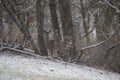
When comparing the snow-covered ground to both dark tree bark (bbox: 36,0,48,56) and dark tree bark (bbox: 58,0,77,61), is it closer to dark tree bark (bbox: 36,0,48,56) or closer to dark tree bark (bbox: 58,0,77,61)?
dark tree bark (bbox: 58,0,77,61)

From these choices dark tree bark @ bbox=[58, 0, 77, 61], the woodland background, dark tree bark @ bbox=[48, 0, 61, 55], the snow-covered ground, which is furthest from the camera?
dark tree bark @ bbox=[48, 0, 61, 55]

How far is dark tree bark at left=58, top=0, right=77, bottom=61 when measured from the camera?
957 cm

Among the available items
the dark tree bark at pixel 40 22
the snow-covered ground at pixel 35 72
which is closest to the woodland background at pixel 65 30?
the dark tree bark at pixel 40 22

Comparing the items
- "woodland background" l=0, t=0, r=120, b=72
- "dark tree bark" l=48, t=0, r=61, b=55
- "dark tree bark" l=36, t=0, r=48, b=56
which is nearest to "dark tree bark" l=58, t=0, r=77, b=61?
"woodland background" l=0, t=0, r=120, b=72

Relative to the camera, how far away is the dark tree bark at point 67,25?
9.57 meters

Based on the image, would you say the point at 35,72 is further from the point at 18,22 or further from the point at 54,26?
the point at 18,22

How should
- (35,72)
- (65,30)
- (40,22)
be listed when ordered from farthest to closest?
(40,22), (65,30), (35,72)

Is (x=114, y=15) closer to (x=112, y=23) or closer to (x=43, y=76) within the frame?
(x=112, y=23)

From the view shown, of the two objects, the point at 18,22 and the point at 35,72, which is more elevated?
the point at 18,22

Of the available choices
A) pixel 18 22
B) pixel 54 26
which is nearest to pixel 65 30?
pixel 54 26

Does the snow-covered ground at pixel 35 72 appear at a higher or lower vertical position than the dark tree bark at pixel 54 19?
lower

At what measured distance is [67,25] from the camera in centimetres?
968

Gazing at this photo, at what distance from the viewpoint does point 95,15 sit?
10.3m

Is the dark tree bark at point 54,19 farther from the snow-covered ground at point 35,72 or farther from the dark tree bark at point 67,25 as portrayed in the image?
the snow-covered ground at point 35,72
